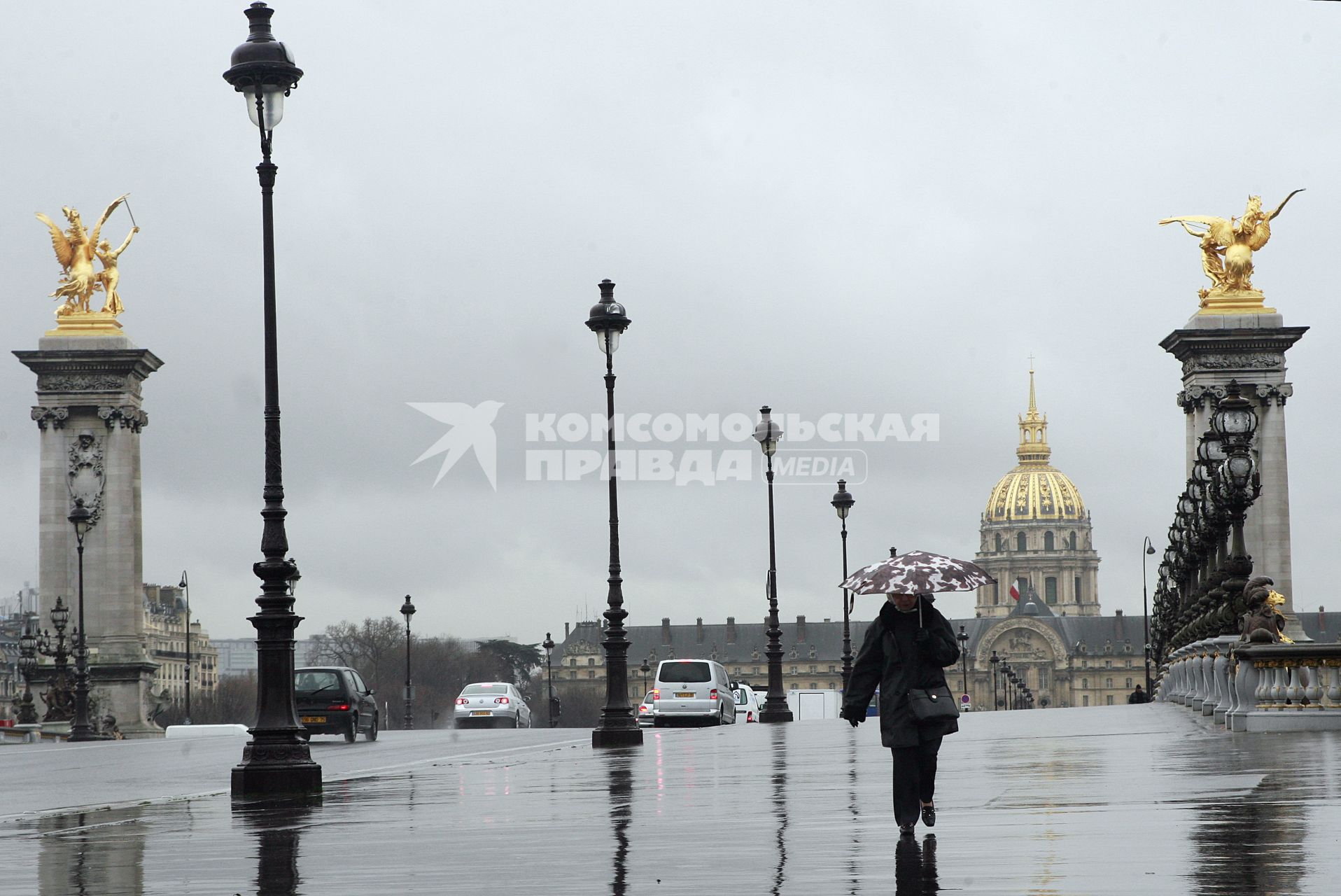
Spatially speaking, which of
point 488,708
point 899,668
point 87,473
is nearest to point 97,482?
point 87,473

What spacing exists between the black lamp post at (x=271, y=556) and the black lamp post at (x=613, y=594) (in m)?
11.9

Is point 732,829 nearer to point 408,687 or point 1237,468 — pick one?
point 1237,468

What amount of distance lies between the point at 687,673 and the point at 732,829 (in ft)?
113

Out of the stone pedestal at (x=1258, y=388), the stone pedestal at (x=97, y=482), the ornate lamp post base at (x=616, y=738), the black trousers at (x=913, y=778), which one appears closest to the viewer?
the black trousers at (x=913, y=778)

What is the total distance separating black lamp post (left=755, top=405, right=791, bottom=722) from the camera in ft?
157

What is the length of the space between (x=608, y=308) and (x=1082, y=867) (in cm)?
2213

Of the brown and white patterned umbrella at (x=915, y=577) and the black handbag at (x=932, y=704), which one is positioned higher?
the brown and white patterned umbrella at (x=915, y=577)

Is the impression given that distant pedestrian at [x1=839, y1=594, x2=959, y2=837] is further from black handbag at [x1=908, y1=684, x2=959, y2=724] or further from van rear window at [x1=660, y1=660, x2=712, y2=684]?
van rear window at [x1=660, y1=660, x2=712, y2=684]

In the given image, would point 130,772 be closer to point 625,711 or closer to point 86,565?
point 625,711

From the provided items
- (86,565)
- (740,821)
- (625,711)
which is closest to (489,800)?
(740,821)

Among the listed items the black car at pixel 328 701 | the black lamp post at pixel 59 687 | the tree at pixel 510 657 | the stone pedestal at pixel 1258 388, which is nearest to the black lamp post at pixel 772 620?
the black car at pixel 328 701

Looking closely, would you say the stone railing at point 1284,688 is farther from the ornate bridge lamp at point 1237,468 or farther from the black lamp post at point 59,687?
the black lamp post at point 59,687

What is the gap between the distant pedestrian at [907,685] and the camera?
1207 centimetres

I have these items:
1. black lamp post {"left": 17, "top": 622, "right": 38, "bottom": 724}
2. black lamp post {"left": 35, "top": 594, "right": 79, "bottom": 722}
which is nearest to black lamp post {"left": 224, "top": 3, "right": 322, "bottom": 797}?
black lamp post {"left": 35, "top": 594, "right": 79, "bottom": 722}
